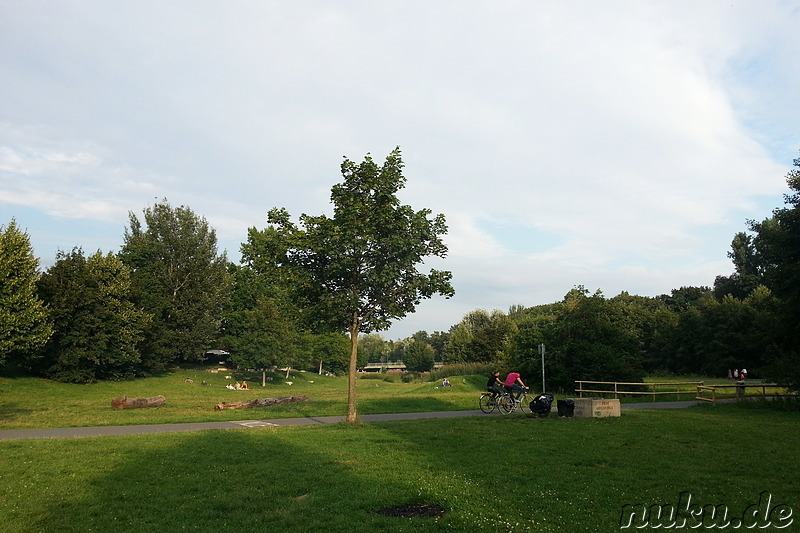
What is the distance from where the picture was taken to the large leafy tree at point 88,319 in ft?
145

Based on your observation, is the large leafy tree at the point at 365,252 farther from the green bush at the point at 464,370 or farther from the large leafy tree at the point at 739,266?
the large leafy tree at the point at 739,266

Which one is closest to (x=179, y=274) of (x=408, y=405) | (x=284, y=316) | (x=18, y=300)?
(x=284, y=316)

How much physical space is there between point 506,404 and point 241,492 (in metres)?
16.0

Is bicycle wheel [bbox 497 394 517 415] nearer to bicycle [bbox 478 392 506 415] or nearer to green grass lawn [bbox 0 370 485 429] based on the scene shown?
bicycle [bbox 478 392 506 415]

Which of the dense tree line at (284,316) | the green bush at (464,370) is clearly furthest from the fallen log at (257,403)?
the green bush at (464,370)

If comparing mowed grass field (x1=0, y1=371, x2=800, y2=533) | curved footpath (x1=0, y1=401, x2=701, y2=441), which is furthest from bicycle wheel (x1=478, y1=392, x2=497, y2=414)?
mowed grass field (x1=0, y1=371, x2=800, y2=533)

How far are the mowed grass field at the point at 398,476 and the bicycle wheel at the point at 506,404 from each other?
499cm

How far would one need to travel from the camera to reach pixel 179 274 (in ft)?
206

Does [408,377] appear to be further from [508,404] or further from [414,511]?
[414,511]

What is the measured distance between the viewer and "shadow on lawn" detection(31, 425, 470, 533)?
7320 millimetres

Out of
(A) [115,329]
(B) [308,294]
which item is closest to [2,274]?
(A) [115,329]

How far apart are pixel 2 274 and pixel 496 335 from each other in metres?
51.5

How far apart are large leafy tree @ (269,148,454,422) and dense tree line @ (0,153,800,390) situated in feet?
0.24

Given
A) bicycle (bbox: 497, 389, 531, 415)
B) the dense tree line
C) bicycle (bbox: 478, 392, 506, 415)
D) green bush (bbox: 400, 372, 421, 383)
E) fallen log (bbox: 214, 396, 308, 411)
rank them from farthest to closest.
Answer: green bush (bbox: 400, 372, 421, 383) < fallen log (bbox: 214, 396, 308, 411) < bicycle (bbox: 478, 392, 506, 415) < bicycle (bbox: 497, 389, 531, 415) < the dense tree line
